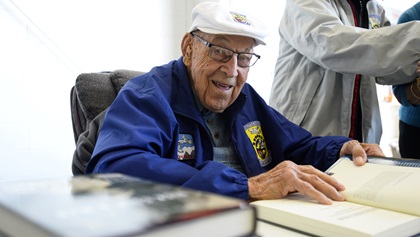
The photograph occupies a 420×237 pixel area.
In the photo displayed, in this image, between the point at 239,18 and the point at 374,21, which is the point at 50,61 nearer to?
the point at 239,18

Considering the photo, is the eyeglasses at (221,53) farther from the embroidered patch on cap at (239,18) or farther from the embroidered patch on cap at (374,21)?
the embroidered patch on cap at (374,21)

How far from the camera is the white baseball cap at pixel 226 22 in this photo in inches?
40.9

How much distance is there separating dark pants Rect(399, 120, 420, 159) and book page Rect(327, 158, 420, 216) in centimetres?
92

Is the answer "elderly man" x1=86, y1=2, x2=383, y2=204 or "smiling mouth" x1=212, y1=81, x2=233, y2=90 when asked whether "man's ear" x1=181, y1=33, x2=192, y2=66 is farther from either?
"smiling mouth" x1=212, y1=81, x2=233, y2=90

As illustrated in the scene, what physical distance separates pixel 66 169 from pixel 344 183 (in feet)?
6.39

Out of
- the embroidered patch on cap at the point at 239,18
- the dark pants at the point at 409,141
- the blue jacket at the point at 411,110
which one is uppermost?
the embroidered patch on cap at the point at 239,18

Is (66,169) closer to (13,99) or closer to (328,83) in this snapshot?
(13,99)

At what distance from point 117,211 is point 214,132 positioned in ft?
2.74

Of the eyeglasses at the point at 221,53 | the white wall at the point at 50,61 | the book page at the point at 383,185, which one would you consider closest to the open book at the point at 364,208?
the book page at the point at 383,185

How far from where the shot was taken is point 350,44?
4.55ft

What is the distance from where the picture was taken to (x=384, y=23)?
5.81 ft

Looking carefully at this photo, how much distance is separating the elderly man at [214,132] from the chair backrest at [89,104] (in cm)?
23

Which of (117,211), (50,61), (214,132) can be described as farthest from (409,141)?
(50,61)

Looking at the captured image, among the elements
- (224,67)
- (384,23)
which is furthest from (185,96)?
(384,23)
